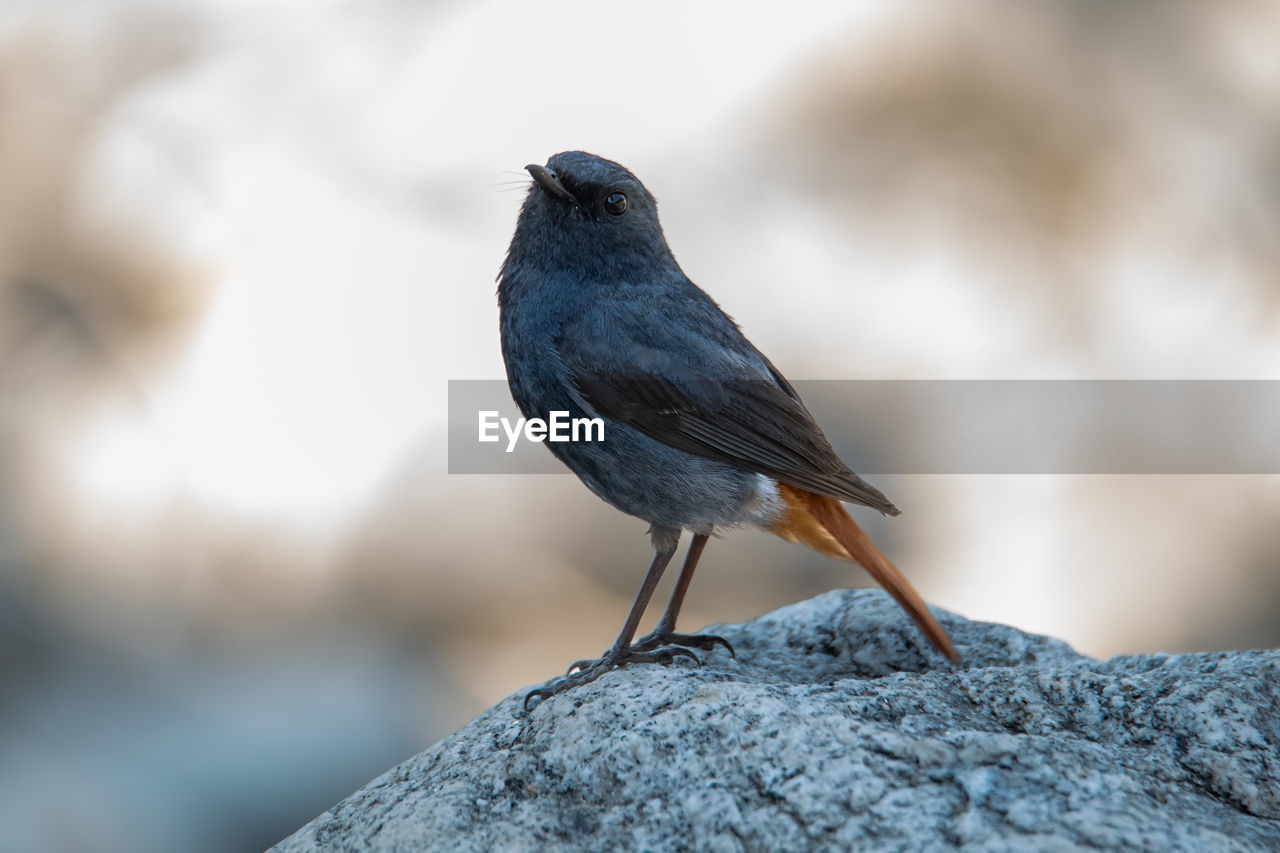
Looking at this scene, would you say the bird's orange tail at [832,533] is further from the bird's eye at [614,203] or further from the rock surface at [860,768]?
the bird's eye at [614,203]

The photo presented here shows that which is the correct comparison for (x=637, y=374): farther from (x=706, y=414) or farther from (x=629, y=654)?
(x=629, y=654)

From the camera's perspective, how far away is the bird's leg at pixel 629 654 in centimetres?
318

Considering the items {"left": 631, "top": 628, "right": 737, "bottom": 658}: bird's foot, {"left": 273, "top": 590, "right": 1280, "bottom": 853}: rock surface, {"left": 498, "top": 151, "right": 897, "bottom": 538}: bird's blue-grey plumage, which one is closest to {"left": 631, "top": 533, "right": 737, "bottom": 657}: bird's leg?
{"left": 631, "top": 628, "right": 737, "bottom": 658}: bird's foot

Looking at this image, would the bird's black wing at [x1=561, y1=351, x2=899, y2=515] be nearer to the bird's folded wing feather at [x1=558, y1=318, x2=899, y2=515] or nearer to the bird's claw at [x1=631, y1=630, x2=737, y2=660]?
the bird's folded wing feather at [x1=558, y1=318, x2=899, y2=515]

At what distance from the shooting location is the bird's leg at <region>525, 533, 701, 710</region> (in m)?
3.18

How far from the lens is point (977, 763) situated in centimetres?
227

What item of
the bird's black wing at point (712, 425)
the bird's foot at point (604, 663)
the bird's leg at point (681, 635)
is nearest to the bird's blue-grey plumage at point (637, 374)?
the bird's black wing at point (712, 425)

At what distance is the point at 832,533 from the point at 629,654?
742mm

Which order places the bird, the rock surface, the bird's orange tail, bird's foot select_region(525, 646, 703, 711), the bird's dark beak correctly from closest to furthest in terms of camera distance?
the rock surface, bird's foot select_region(525, 646, 703, 711), the bird's orange tail, the bird, the bird's dark beak

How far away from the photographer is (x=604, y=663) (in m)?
3.31

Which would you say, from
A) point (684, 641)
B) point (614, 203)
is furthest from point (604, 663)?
point (614, 203)

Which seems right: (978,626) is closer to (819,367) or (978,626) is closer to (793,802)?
(793,802)

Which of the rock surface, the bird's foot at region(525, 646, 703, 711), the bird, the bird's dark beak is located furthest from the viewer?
the bird's dark beak

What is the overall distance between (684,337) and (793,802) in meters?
1.71
